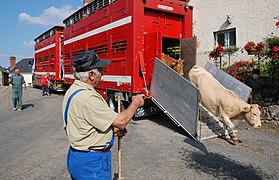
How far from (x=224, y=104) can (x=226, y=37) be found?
572 centimetres

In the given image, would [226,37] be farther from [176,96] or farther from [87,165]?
[87,165]

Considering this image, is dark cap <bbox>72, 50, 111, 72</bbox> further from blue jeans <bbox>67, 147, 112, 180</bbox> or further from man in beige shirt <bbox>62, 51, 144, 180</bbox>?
blue jeans <bbox>67, 147, 112, 180</bbox>

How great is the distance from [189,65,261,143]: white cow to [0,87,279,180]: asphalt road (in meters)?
0.57

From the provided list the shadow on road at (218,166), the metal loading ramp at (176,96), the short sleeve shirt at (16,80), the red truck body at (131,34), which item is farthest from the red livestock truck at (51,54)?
the shadow on road at (218,166)

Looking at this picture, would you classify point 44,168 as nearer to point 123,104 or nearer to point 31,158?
point 31,158

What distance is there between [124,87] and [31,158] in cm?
351

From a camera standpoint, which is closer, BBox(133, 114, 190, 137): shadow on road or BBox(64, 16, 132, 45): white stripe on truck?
BBox(133, 114, 190, 137): shadow on road

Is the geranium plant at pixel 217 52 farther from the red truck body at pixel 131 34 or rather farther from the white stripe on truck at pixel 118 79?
the white stripe on truck at pixel 118 79

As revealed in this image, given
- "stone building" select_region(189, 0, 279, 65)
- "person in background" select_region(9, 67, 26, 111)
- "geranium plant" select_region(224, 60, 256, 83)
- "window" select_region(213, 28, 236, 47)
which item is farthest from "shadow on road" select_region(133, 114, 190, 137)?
"person in background" select_region(9, 67, 26, 111)

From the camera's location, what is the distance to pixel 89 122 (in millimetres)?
2100

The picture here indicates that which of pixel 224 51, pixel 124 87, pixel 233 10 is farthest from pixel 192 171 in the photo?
pixel 233 10

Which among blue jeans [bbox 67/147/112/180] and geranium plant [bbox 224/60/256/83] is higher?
geranium plant [bbox 224/60/256/83]

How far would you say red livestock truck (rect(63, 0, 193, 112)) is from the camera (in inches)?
281

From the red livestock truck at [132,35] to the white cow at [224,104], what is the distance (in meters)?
1.49
